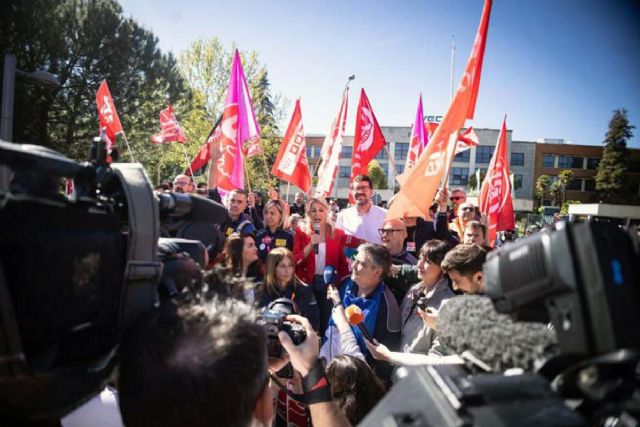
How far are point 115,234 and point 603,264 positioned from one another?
3.02ft

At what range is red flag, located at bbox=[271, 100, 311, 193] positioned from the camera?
7.75 m

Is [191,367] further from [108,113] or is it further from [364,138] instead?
[108,113]

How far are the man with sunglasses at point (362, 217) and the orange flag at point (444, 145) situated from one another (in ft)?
2.95

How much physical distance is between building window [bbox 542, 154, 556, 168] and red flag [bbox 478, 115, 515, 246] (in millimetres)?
63571

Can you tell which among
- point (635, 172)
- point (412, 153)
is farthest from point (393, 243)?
point (635, 172)

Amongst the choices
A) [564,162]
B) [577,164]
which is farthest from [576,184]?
[564,162]

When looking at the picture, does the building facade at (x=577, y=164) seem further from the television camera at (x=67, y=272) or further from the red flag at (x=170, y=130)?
the television camera at (x=67, y=272)

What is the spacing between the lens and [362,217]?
19.1 feet

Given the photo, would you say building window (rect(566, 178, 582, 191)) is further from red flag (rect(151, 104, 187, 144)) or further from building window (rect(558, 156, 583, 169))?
red flag (rect(151, 104, 187, 144))

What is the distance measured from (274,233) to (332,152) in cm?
277

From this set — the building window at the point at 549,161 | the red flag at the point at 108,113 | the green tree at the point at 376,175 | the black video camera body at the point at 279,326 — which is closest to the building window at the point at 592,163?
the building window at the point at 549,161

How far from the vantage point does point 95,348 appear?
3.08ft

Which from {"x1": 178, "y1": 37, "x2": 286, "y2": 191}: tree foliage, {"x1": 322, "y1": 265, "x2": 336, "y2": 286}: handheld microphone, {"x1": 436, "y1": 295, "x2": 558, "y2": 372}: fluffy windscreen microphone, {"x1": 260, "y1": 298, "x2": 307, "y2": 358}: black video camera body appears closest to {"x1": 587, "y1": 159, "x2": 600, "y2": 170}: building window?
{"x1": 178, "y1": 37, "x2": 286, "y2": 191}: tree foliage

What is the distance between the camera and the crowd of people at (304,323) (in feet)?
3.16
